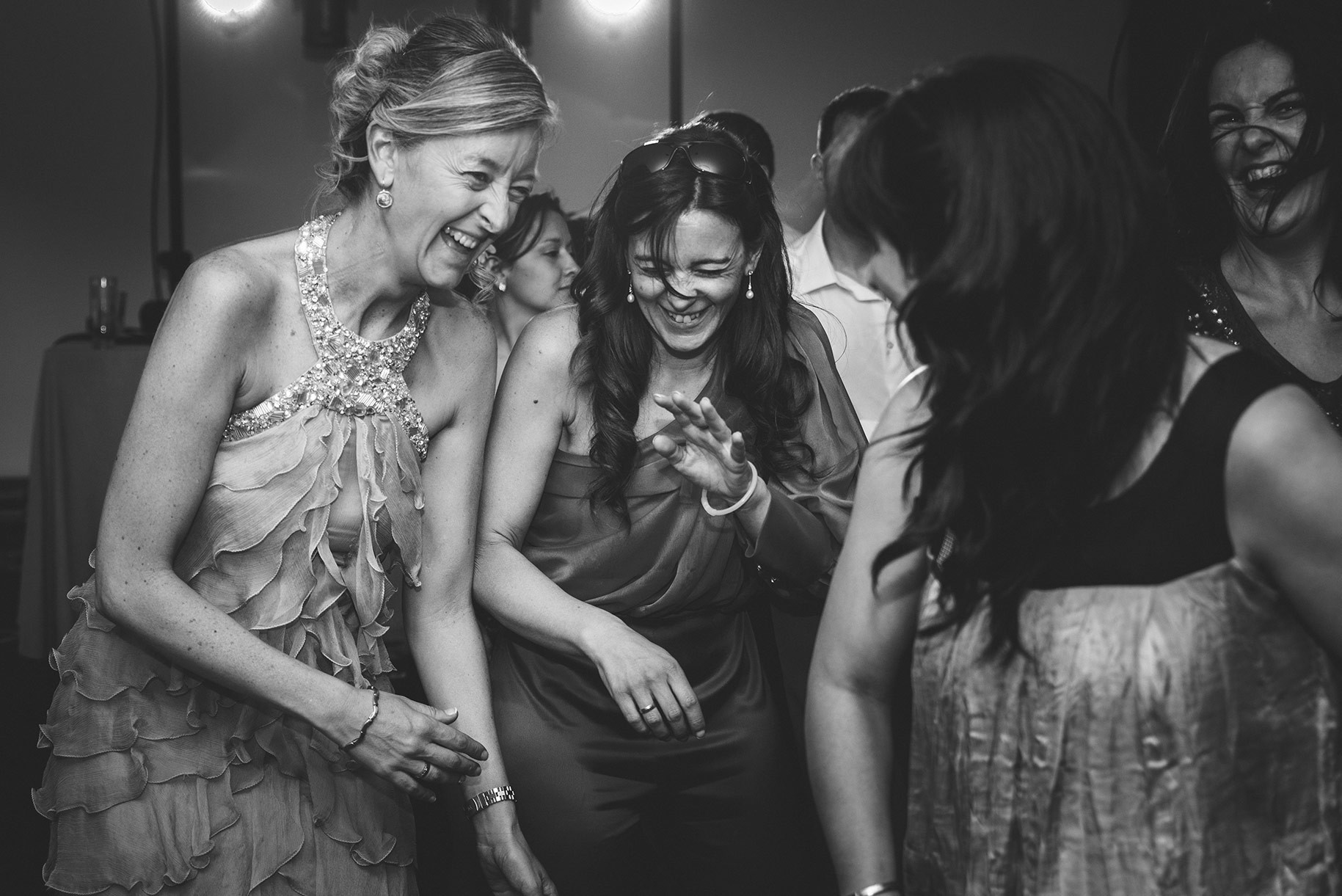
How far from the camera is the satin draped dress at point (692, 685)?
171 cm

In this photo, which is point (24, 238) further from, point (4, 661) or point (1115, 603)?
point (1115, 603)

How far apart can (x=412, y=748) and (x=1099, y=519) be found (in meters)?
0.86

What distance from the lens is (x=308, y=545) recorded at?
1519mm

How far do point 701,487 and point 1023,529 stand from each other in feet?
2.41

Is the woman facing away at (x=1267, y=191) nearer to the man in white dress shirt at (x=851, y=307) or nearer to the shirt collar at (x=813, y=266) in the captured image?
the man in white dress shirt at (x=851, y=307)

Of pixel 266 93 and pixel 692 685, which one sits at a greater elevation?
pixel 266 93

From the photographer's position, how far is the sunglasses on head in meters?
1.87

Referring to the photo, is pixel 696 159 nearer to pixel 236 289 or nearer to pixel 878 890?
pixel 236 289

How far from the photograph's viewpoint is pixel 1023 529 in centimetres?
107

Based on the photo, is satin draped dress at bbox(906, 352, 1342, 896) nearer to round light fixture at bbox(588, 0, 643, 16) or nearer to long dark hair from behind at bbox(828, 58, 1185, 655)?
long dark hair from behind at bbox(828, 58, 1185, 655)

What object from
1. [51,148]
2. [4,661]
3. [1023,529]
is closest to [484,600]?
[1023,529]

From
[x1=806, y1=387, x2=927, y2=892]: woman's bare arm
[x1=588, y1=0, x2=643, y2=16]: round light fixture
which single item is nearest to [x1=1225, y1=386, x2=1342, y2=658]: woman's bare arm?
[x1=806, y1=387, x2=927, y2=892]: woman's bare arm

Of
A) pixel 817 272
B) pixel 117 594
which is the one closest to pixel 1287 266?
pixel 817 272

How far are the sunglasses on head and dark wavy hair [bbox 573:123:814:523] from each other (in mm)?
12
